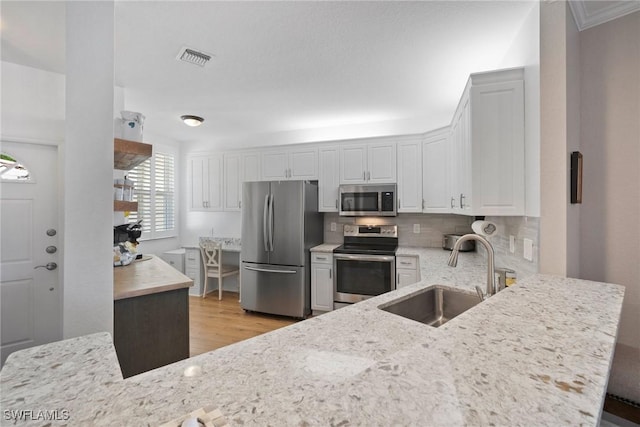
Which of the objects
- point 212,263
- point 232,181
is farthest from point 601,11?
point 212,263

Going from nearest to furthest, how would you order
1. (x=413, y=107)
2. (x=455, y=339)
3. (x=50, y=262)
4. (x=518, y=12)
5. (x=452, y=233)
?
(x=455, y=339), (x=518, y=12), (x=50, y=262), (x=413, y=107), (x=452, y=233)

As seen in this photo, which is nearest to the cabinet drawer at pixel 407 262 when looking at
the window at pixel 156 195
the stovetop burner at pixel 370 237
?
the stovetop burner at pixel 370 237

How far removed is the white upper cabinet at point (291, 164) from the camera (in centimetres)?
401

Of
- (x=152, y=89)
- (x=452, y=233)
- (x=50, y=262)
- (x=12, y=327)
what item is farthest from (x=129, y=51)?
(x=452, y=233)

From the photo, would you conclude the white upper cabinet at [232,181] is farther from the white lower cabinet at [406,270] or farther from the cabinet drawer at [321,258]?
the white lower cabinet at [406,270]

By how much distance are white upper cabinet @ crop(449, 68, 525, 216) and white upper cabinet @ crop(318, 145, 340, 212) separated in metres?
2.20

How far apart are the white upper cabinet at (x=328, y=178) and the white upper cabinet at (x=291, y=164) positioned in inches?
3.7

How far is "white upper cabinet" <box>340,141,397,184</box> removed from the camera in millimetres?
3670

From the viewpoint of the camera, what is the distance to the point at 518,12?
67.6 inches

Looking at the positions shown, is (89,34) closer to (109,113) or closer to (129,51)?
(109,113)

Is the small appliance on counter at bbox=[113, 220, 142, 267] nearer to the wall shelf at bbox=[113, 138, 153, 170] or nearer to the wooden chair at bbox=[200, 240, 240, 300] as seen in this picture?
the wall shelf at bbox=[113, 138, 153, 170]

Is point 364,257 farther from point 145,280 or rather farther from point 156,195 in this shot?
point 156,195

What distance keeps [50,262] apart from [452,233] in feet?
14.4

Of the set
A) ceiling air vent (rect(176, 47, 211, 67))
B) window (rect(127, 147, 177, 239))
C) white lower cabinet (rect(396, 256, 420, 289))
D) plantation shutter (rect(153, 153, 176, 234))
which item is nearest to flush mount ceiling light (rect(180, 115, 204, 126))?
window (rect(127, 147, 177, 239))
